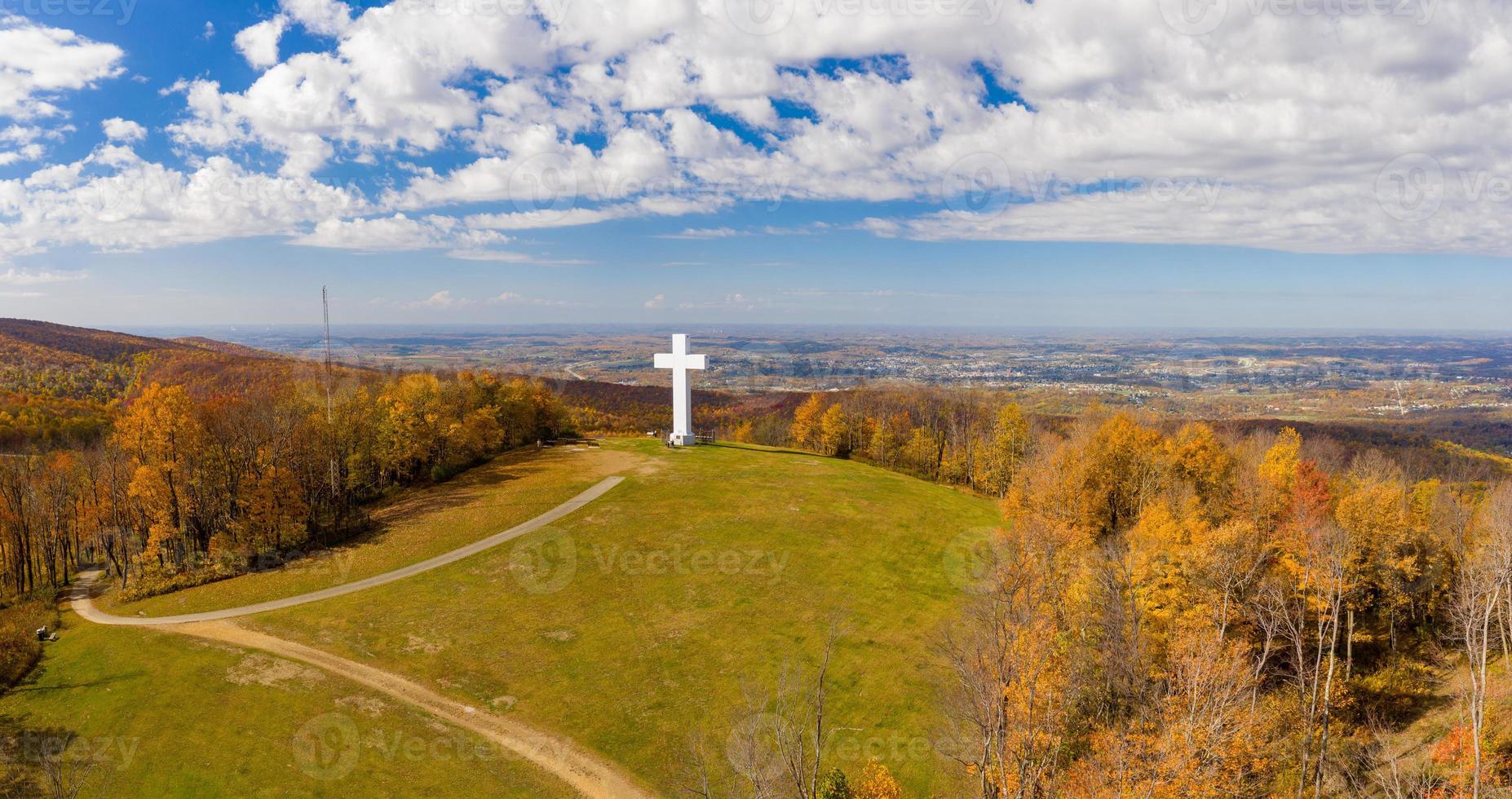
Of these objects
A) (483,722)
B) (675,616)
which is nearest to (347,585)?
(483,722)

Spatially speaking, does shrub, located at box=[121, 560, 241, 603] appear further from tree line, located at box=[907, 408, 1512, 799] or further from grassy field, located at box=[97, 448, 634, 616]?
tree line, located at box=[907, 408, 1512, 799]

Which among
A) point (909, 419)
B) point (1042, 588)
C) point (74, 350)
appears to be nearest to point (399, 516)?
point (1042, 588)

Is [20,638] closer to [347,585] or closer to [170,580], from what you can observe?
[170,580]

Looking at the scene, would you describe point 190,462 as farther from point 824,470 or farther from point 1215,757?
point 1215,757

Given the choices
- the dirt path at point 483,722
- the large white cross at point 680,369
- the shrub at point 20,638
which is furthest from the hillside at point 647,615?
the large white cross at point 680,369

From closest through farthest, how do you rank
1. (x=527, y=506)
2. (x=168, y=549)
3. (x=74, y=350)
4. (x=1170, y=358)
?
(x=168, y=549), (x=527, y=506), (x=74, y=350), (x=1170, y=358)

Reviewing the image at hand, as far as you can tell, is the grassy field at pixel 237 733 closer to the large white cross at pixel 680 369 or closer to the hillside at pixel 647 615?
the hillside at pixel 647 615
